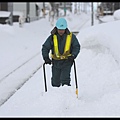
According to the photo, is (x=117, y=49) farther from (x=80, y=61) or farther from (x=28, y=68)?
(x=28, y=68)

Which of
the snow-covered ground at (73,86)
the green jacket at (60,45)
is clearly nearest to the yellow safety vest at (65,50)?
the green jacket at (60,45)

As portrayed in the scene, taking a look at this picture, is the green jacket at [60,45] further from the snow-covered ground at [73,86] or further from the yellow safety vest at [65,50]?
the snow-covered ground at [73,86]

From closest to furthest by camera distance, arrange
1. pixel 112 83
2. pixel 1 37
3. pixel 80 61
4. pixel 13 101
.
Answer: pixel 13 101, pixel 112 83, pixel 80 61, pixel 1 37

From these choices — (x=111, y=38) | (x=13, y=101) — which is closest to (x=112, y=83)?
(x=13, y=101)

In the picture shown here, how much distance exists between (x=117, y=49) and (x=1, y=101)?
3.79 metres

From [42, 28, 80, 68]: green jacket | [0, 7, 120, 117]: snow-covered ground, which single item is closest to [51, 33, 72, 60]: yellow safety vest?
[42, 28, 80, 68]: green jacket

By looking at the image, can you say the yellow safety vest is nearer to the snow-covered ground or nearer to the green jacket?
the green jacket

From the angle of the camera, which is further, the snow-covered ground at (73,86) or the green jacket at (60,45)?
the green jacket at (60,45)

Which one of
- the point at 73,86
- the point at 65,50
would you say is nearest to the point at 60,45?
the point at 65,50

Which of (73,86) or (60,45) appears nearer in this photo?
(60,45)

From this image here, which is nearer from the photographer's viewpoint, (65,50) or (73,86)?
(65,50)

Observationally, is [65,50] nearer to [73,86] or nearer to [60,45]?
[60,45]

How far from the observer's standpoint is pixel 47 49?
591cm

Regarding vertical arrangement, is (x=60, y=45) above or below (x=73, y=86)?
above
